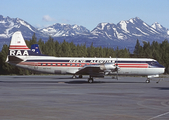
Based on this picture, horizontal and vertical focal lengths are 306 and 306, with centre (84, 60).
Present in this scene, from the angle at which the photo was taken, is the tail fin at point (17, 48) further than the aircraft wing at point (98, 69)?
Yes

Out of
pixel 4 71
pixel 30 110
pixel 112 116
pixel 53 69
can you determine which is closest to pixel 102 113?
pixel 112 116

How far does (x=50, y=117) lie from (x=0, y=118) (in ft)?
7.55

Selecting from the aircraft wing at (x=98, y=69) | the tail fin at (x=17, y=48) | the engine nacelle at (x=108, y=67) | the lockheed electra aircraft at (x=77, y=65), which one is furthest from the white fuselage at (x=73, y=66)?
the aircraft wing at (x=98, y=69)

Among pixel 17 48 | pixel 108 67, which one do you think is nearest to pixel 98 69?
pixel 108 67

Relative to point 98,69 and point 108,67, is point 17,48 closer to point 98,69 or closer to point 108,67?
point 98,69

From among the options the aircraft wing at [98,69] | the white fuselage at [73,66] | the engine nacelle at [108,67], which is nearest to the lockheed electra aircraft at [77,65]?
the white fuselage at [73,66]

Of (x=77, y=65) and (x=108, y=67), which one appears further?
(x=77, y=65)

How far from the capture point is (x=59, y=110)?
16.7 metres

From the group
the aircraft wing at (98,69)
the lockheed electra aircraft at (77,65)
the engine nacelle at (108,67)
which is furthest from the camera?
the lockheed electra aircraft at (77,65)

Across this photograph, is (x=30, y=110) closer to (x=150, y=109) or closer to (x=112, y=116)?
(x=112, y=116)

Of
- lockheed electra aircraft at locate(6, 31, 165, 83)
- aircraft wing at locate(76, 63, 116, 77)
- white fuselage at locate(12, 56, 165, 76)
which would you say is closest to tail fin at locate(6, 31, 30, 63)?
lockheed electra aircraft at locate(6, 31, 165, 83)

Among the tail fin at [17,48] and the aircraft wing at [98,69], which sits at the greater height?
the tail fin at [17,48]

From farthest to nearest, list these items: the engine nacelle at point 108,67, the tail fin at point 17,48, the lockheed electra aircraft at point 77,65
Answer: the tail fin at point 17,48
the lockheed electra aircraft at point 77,65
the engine nacelle at point 108,67

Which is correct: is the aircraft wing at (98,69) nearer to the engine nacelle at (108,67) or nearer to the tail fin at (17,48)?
the engine nacelle at (108,67)
